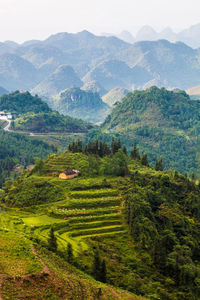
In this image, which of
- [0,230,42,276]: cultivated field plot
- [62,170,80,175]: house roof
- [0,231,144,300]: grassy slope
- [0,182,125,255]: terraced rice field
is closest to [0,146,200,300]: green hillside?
[0,182,125,255]: terraced rice field

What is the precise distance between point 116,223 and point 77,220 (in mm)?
6471

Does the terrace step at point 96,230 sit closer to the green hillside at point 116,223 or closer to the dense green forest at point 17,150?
the green hillside at point 116,223

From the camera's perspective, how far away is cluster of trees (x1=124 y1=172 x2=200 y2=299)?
4684 centimetres

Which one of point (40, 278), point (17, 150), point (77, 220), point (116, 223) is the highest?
point (17, 150)

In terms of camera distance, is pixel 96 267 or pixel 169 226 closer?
pixel 96 267

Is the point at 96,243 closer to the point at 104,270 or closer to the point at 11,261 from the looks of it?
the point at 104,270

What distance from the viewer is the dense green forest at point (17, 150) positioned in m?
125

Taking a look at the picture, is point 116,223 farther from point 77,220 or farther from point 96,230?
point 77,220

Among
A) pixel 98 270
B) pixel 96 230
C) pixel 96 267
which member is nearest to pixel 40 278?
pixel 96 267

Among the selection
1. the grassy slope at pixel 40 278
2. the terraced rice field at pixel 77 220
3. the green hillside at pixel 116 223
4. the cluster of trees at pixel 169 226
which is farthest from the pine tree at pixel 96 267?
the cluster of trees at pixel 169 226

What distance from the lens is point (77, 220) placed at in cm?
5572

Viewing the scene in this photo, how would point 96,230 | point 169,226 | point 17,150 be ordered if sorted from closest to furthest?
1. point 96,230
2. point 169,226
3. point 17,150

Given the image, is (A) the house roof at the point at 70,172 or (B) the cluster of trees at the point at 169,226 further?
(A) the house roof at the point at 70,172

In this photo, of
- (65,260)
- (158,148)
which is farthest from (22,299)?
(158,148)
